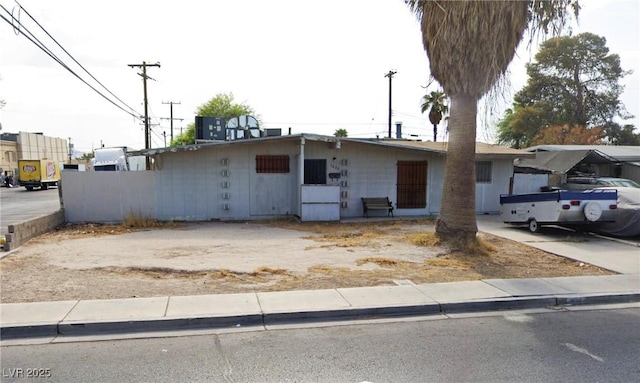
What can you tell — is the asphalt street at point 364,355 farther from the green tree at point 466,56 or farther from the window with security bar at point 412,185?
the window with security bar at point 412,185

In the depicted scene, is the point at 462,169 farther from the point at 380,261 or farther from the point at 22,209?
the point at 22,209

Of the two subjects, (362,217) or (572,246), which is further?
(362,217)

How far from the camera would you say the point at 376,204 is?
16.0 m

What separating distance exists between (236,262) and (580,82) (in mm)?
47593

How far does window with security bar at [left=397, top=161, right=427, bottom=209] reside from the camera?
16.7 m

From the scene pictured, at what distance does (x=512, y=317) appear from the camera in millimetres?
5715

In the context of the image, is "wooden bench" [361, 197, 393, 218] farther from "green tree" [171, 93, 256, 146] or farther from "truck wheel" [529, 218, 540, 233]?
"green tree" [171, 93, 256, 146]

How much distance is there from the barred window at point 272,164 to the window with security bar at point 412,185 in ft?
15.6

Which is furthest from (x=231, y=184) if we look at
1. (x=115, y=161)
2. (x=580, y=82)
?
(x=580, y=82)

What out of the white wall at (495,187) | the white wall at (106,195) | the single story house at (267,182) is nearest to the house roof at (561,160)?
the white wall at (495,187)

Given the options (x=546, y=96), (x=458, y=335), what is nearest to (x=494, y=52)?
(x=458, y=335)

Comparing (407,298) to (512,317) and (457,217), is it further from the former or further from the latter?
(457,217)

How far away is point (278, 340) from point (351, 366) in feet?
3.46

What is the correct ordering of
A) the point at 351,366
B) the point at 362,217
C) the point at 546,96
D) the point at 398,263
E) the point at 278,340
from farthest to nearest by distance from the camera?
the point at 546,96, the point at 362,217, the point at 398,263, the point at 278,340, the point at 351,366
